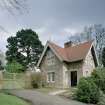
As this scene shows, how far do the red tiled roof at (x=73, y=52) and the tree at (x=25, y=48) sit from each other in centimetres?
2125

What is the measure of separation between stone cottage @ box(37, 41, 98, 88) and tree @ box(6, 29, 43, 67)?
20784mm

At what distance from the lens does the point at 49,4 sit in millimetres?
8961

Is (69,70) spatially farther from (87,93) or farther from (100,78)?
(87,93)

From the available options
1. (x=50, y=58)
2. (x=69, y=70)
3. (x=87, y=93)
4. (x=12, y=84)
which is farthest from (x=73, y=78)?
(x=87, y=93)

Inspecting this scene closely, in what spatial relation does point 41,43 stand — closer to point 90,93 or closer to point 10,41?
point 10,41

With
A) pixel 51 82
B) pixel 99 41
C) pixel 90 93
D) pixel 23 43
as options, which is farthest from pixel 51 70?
pixel 23 43

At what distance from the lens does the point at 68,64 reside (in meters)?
34.8

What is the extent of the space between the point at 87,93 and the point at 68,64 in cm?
1427

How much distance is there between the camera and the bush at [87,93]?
66.8ft

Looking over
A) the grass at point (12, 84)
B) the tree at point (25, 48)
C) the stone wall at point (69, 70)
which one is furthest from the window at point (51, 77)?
the tree at point (25, 48)

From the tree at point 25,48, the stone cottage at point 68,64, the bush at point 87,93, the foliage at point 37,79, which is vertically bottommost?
the bush at point 87,93

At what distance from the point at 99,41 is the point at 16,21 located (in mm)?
46285

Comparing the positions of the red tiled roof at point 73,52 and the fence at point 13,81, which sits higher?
the red tiled roof at point 73,52

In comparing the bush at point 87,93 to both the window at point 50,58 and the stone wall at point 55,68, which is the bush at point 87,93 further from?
the window at point 50,58
